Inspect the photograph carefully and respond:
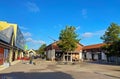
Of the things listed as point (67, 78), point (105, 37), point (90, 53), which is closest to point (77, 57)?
point (90, 53)

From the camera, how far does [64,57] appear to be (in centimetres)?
6656

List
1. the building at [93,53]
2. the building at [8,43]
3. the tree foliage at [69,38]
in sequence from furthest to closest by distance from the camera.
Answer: the building at [93,53], the tree foliage at [69,38], the building at [8,43]

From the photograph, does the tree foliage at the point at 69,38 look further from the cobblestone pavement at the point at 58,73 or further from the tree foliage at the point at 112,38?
the cobblestone pavement at the point at 58,73

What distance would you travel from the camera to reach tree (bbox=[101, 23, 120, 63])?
4650cm

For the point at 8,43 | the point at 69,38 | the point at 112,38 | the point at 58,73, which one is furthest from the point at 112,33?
the point at 58,73

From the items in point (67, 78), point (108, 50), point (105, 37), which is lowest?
point (67, 78)

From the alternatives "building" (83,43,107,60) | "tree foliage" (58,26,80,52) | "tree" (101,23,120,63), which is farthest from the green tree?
"building" (83,43,107,60)

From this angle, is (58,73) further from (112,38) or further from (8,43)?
(112,38)

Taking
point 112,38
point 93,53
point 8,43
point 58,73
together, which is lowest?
point 58,73

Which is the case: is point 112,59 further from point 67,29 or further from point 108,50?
point 67,29

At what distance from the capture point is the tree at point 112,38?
1831 inches

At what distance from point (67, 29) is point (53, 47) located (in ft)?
46.5

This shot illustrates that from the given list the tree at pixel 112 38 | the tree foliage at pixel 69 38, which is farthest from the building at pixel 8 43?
the tree at pixel 112 38

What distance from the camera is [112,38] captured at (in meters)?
48.7
